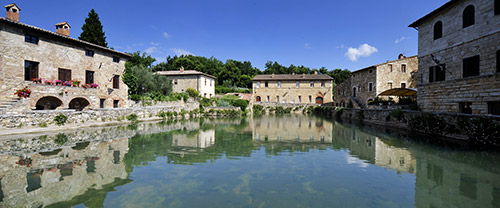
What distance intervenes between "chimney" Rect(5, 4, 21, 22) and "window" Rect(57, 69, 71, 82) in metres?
4.05

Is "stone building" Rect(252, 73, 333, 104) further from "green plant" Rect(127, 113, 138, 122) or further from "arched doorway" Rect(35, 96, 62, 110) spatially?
"arched doorway" Rect(35, 96, 62, 110)

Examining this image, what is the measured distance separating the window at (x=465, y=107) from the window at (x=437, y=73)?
1.94 meters

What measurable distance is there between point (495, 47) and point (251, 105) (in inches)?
1165

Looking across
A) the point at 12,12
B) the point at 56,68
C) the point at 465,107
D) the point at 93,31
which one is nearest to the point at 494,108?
the point at 465,107

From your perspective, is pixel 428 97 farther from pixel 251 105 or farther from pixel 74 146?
pixel 251 105

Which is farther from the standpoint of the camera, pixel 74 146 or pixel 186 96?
pixel 186 96

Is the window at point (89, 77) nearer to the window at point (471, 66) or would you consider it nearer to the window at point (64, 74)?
the window at point (64, 74)

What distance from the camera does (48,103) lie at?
16.7 meters

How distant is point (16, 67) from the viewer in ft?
47.8

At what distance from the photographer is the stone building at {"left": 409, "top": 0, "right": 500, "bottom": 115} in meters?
11.1

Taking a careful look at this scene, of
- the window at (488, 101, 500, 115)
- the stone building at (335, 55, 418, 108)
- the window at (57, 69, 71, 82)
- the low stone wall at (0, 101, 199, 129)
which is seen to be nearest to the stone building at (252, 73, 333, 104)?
the stone building at (335, 55, 418, 108)

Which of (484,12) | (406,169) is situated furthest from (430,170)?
(484,12)

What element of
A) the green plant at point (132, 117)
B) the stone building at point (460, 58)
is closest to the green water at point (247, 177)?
the stone building at point (460, 58)

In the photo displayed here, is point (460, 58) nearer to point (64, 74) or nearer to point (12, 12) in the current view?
point (64, 74)
